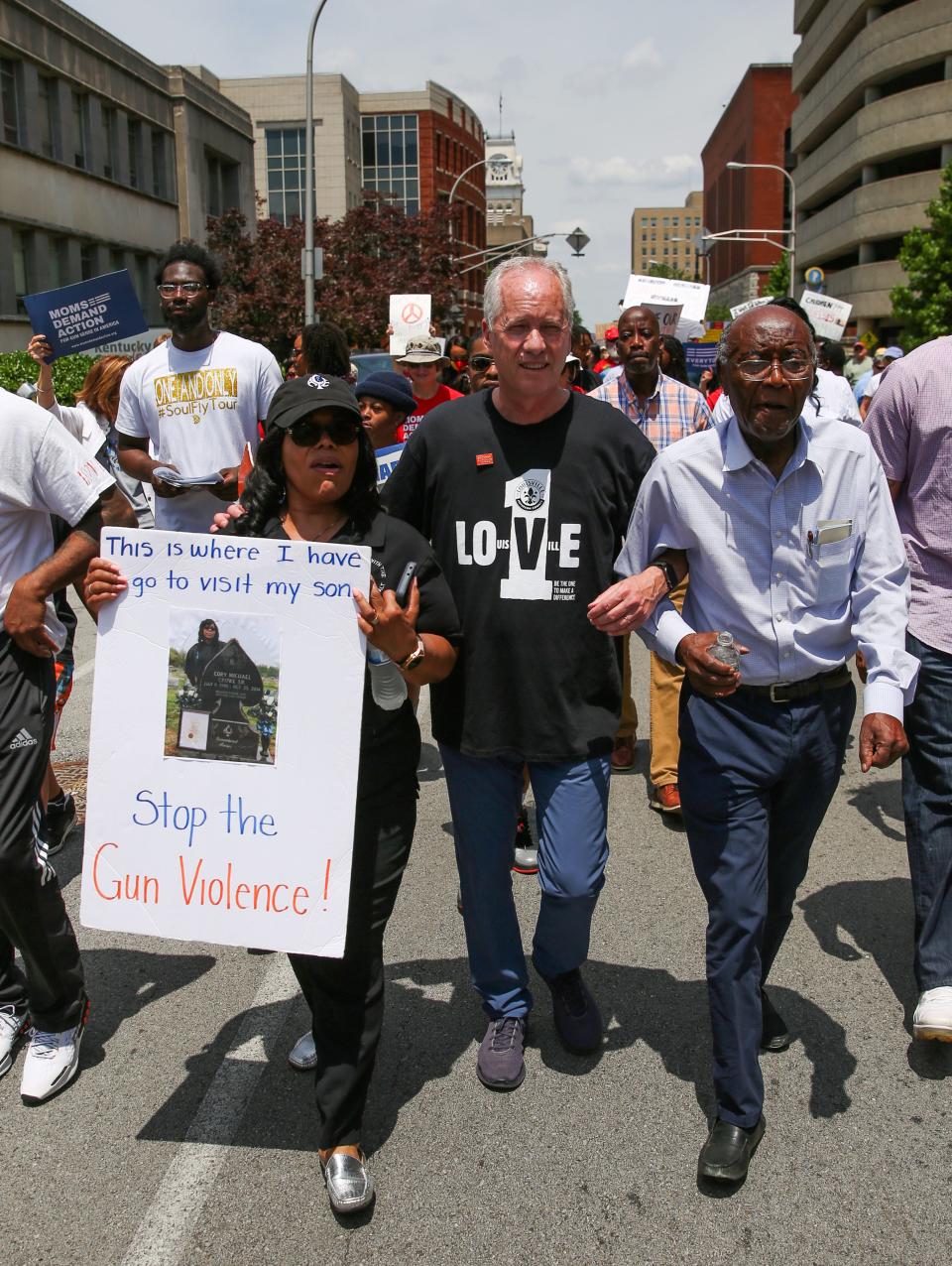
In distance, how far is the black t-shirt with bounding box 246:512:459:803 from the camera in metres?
3.02

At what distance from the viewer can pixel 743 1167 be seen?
3033mm

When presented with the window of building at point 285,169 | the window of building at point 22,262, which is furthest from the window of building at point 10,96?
the window of building at point 285,169

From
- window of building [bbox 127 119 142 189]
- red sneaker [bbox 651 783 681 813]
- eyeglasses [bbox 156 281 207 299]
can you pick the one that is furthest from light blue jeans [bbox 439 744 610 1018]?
window of building [bbox 127 119 142 189]

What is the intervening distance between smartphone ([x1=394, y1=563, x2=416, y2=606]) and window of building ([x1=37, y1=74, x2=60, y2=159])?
110 ft

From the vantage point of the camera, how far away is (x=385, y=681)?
→ 2939mm

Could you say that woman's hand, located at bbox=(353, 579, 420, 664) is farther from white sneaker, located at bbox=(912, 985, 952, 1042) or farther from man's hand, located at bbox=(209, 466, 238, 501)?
man's hand, located at bbox=(209, 466, 238, 501)

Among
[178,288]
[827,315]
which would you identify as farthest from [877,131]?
[178,288]

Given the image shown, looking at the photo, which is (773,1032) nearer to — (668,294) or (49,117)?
(668,294)

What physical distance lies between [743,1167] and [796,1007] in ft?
3.31

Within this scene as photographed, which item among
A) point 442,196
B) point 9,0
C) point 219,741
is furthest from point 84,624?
point 442,196

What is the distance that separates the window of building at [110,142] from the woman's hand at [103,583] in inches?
1439

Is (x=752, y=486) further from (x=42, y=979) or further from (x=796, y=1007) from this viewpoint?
(x=42, y=979)

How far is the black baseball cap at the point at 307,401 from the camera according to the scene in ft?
9.52

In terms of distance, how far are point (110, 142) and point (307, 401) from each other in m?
37.5
